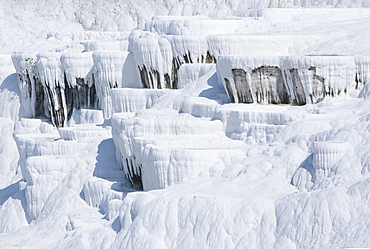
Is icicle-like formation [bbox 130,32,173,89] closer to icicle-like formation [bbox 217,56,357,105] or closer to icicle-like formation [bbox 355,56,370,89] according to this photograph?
icicle-like formation [bbox 217,56,357,105]

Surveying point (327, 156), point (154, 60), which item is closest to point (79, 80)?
point (154, 60)

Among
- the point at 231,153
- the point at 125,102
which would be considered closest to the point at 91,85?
the point at 125,102

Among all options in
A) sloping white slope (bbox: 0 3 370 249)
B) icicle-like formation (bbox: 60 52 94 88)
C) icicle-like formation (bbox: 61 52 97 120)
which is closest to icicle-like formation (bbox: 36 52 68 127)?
sloping white slope (bbox: 0 3 370 249)

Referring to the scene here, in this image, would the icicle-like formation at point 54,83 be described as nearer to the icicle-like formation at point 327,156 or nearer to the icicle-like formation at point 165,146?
the icicle-like formation at point 165,146

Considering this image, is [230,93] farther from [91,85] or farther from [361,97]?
[91,85]

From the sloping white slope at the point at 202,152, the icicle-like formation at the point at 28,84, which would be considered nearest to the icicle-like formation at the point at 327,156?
the sloping white slope at the point at 202,152
